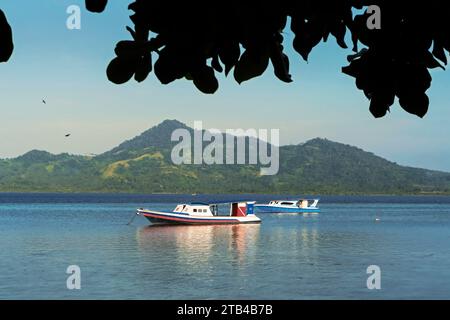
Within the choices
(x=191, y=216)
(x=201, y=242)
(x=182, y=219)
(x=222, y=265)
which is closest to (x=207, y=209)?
(x=191, y=216)

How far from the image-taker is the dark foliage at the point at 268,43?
2854 millimetres

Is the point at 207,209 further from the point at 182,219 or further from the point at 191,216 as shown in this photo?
the point at 182,219

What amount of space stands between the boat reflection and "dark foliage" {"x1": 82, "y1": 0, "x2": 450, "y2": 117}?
4462 centimetres

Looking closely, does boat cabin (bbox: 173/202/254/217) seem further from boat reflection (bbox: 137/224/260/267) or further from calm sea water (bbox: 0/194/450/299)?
calm sea water (bbox: 0/194/450/299)

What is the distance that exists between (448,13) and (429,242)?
70830 millimetres

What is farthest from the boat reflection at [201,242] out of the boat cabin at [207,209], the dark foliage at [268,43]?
the dark foliage at [268,43]

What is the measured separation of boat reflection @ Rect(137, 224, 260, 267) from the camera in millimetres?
52812

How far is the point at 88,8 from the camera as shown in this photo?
9.05ft

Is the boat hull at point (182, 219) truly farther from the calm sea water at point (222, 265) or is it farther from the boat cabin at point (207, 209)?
the calm sea water at point (222, 265)

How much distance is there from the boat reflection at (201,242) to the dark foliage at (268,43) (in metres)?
44.6

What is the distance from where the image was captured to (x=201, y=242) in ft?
218

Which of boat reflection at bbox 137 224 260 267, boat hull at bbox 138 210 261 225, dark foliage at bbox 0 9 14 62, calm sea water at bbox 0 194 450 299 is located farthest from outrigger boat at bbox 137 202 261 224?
dark foliage at bbox 0 9 14 62

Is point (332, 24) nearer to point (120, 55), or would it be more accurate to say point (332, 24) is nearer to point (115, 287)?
point (120, 55)
